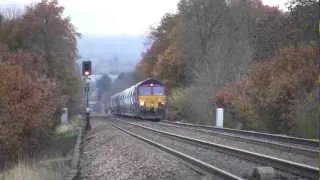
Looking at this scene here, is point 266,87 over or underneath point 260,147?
over

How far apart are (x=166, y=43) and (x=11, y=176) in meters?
67.5

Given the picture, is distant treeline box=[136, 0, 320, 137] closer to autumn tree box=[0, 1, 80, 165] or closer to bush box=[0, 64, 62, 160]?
autumn tree box=[0, 1, 80, 165]

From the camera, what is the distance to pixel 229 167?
17.3 metres

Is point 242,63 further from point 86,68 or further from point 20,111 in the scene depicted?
point 20,111

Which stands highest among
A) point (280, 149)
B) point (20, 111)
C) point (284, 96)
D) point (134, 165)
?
point (284, 96)

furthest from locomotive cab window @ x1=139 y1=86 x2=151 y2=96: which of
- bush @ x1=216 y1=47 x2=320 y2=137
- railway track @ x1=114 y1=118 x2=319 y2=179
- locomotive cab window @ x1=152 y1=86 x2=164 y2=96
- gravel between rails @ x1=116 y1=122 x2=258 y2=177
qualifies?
railway track @ x1=114 y1=118 x2=319 y2=179

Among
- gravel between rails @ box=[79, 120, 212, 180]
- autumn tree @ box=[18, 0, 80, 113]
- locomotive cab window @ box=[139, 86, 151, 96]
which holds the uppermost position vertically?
autumn tree @ box=[18, 0, 80, 113]

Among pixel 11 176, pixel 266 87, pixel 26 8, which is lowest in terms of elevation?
pixel 11 176

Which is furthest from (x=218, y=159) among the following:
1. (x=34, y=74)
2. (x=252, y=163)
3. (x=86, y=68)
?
(x=34, y=74)

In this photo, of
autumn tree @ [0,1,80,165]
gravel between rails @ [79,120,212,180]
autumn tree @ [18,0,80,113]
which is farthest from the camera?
autumn tree @ [18,0,80,113]

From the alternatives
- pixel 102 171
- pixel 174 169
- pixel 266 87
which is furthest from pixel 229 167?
pixel 266 87

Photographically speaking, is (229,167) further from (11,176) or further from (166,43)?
(166,43)

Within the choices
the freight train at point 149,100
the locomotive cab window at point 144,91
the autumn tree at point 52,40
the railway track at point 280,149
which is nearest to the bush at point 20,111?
the railway track at point 280,149

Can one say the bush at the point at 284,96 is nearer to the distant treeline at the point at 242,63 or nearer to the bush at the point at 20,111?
the distant treeline at the point at 242,63
